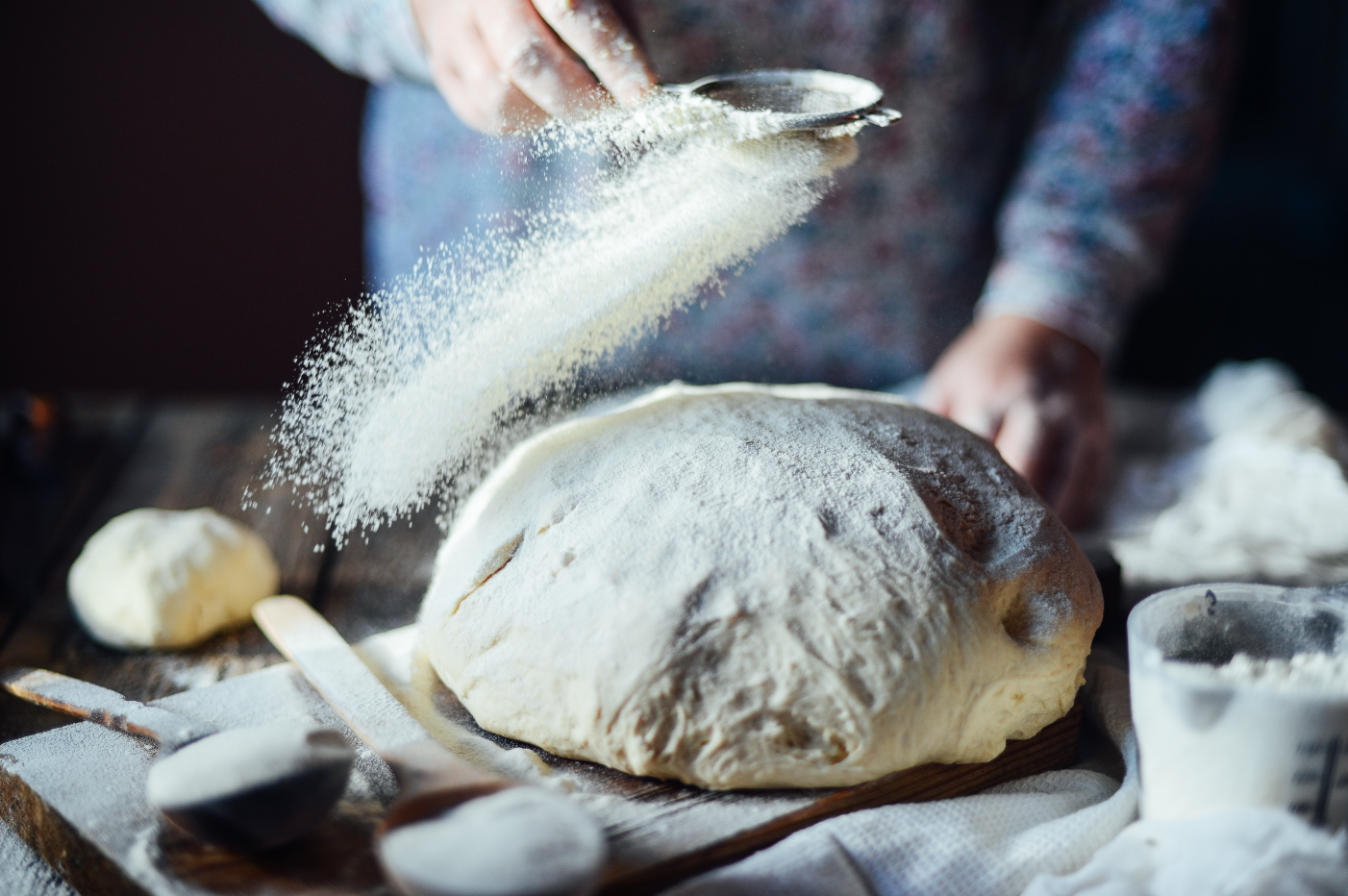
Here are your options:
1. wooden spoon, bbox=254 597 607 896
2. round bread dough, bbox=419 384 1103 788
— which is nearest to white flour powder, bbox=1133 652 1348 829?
round bread dough, bbox=419 384 1103 788

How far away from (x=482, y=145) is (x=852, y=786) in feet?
3.40

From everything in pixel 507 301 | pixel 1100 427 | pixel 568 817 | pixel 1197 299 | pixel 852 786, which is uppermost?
pixel 507 301

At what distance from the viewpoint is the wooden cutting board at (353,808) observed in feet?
2.17

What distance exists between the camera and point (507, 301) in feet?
3.15

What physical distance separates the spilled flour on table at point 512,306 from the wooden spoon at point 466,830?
26cm

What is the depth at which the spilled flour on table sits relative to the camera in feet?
3.07

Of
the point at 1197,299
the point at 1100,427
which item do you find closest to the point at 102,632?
the point at 1100,427

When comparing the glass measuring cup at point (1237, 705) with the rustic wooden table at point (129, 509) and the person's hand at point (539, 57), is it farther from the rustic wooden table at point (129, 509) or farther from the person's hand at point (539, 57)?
the rustic wooden table at point (129, 509)

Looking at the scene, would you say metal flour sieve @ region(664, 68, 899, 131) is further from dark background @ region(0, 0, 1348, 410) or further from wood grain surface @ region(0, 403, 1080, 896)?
dark background @ region(0, 0, 1348, 410)

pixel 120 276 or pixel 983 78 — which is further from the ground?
pixel 983 78

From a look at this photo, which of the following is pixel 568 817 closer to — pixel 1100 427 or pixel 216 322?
pixel 1100 427

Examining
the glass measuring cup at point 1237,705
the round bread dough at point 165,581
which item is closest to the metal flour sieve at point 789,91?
the glass measuring cup at point 1237,705

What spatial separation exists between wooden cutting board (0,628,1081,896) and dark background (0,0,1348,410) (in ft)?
5.24

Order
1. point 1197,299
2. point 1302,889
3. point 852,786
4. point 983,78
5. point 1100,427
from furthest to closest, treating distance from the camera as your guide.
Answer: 1. point 1197,299
2. point 983,78
3. point 1100,427
4. point 852,786
5. point 1302,889
